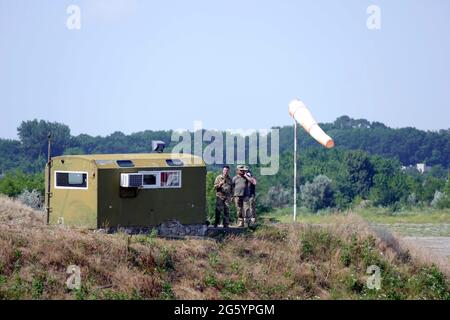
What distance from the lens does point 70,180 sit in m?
30.0

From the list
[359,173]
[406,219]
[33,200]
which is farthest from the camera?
[359,173]

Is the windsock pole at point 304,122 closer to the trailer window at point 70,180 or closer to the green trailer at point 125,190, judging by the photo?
the green trailer at point 125,190

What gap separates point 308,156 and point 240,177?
260 ft

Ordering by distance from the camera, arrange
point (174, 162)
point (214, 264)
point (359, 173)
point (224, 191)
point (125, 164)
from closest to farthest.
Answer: point (214, 264), point (125, 164), point (174, 162), point (224, 191), point (359, 173)

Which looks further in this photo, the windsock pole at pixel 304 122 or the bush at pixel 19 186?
the bush at pixel 19 186

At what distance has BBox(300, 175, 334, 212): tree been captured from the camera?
85938 mm

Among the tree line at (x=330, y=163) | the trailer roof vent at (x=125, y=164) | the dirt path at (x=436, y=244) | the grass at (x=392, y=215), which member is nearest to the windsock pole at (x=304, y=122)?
the trailer roof vent at (x=125, y=164)

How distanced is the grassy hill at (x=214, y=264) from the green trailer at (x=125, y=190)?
0.63 m

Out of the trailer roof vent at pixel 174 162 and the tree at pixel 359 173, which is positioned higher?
the trailer roof vent at pixel 174 162

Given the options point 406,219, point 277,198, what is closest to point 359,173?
point 277,198

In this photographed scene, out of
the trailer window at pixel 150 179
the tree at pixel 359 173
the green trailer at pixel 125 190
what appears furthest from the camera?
the tree at pixel 359 173

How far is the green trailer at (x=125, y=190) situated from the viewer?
29.4 metres

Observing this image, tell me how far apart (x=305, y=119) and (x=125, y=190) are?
677 cm

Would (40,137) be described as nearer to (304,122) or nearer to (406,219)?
(406,219)
